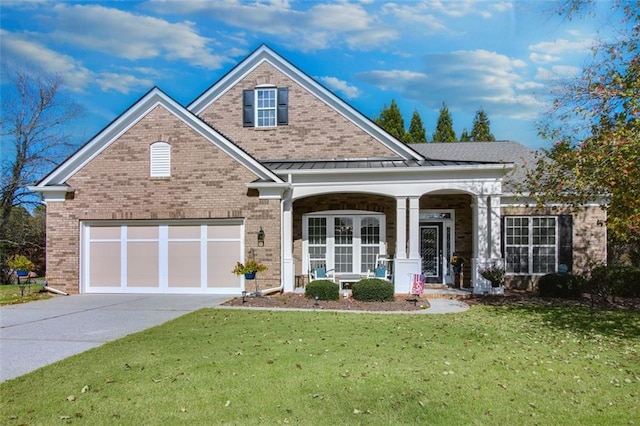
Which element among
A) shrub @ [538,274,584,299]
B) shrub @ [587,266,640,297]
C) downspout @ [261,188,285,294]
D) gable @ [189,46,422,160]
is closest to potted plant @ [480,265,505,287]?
shrub @ [538,274,584,299]

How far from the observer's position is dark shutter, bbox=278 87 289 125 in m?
17.5

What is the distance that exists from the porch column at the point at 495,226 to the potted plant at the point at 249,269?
23.3 feet

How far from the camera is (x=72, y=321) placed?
33.4 feet

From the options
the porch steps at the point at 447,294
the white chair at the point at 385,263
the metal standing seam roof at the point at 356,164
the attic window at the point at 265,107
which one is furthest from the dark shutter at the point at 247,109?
the porch steps at the point at 447,294

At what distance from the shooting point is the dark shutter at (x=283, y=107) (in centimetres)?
1753

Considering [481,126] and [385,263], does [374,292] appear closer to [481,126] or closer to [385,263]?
[385,263]

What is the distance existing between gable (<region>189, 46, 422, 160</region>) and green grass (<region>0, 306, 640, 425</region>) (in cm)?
899

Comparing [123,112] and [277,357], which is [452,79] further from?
[277,357]

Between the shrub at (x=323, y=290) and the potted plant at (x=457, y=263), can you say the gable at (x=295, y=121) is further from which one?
the shrub at (x=323, y=290)

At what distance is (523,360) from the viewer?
22.9ft

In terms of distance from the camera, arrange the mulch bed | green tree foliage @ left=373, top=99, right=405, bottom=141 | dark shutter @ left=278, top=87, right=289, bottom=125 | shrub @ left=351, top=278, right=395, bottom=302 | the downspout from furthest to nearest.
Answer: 1. green tree foliage @ left=373, top=99, right=405, bottom=141
2. dark shutter @ left=278, top=87, right=289, bottom=125
3. the downspout
4. shrub @ left=351, top=278, right=395, bottom=302
5. the mulch bed

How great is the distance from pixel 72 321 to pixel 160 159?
613 cm

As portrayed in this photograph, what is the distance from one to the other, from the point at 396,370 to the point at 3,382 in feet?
16.4

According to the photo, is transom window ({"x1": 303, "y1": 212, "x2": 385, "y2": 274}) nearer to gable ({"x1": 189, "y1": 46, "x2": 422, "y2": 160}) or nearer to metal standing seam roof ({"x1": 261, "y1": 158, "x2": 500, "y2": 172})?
metal standing seam roof ({"x1": 261, "y1": 158, "x2": 500, "y2": 172})
